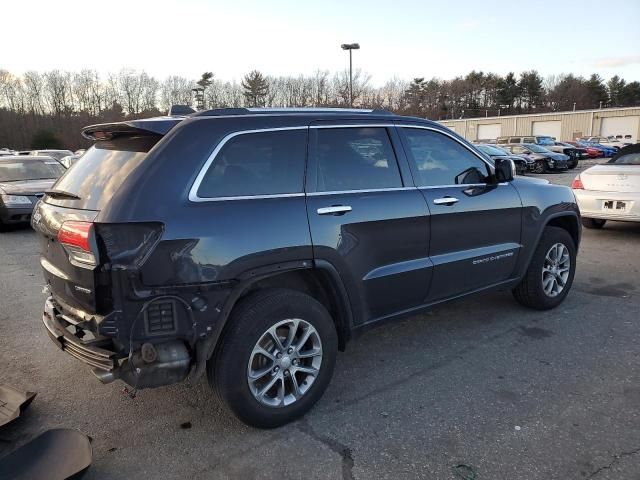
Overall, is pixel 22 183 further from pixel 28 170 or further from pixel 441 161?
pixel 441 161

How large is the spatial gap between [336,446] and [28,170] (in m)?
11.5

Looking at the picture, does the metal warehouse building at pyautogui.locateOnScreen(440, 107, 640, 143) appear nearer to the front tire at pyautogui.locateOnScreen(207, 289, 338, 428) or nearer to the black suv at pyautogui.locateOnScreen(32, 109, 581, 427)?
the black suv at pyautogui.locateOnScreen(32, 109, 581, 427)

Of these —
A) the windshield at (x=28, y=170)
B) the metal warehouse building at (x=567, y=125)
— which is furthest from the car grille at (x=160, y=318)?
the metal warehouse building at (x=567, y=125)

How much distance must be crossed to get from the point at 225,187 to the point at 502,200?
8.35 ft

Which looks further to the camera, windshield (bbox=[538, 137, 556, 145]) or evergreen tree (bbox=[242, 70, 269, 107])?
evergreen tree (bbox=[242, 70, 269, 107])

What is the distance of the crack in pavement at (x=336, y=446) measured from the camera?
261 centimetres

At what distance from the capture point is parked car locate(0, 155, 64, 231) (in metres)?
10.2

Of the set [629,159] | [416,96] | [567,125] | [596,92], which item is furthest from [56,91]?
[596,92]

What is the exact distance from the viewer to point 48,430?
9.39ft

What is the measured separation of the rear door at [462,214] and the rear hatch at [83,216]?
6.47 feet

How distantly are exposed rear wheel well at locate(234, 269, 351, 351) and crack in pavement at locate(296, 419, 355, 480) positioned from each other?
61 centimetres

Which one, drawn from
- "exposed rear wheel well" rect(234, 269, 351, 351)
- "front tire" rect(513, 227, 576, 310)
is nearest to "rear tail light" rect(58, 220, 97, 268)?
"exposed rear wheel well" rect(234, 269, 351, 351)

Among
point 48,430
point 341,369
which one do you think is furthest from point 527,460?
point 48,430

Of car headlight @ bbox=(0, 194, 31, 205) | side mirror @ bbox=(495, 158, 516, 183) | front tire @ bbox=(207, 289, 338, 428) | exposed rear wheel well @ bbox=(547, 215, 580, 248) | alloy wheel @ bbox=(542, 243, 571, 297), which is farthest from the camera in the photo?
car headlight @ bbox=(0, 194, 31, 205)
